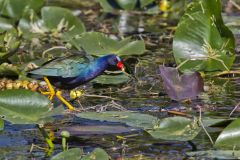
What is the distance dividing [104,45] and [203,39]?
39.6 inches

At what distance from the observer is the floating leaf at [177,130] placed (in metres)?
4.01

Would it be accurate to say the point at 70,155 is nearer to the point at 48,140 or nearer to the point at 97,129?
the point at 48,140

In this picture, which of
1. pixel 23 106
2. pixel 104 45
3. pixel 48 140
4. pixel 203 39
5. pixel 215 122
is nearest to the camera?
pixel 48 140

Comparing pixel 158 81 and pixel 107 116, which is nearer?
pixel 107 116

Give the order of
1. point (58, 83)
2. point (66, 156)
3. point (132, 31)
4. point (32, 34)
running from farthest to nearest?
1. point (132, 31)
2. point (32, 34)
3. point (58, 83)
4. point (66, 156)

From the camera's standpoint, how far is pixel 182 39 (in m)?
5.57

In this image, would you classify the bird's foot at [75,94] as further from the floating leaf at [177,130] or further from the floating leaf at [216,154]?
the floating leaf at [216,154]

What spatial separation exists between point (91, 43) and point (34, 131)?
1769mm

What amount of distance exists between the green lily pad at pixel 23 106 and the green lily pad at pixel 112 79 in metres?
1.29

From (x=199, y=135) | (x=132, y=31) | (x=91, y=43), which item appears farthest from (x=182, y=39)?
(x=132, y=31)

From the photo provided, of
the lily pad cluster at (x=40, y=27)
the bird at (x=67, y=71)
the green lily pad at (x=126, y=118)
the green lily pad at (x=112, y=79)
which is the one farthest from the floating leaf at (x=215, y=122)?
the lily pad cluster at (x=40, y=27)

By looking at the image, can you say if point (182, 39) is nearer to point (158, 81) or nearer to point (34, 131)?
point (158, 81)

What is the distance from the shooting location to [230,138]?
13.0 feet

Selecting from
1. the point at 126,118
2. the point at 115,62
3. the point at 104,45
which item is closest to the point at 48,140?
the point at 126,118
